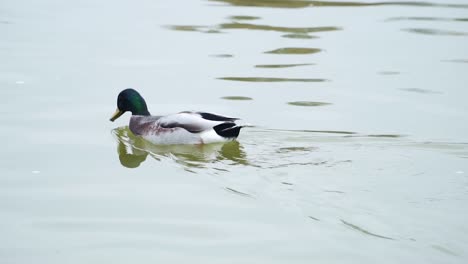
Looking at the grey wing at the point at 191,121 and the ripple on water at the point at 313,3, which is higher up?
the ripple on water at the point at 313,3

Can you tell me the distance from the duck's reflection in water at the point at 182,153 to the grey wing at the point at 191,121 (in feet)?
0.63

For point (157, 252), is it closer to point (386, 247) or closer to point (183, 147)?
point (386, 247)

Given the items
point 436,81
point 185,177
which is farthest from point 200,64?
point 185,177

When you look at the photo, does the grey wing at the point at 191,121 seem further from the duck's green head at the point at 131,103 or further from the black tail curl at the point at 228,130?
the duck's green head at the point at 131,103

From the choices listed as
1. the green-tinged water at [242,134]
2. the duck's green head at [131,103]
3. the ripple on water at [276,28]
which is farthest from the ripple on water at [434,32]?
the duck's green head at [131,103]

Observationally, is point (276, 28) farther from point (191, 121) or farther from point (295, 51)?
point (191, 121)

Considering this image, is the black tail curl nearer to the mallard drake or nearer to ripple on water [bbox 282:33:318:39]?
the mallard drake

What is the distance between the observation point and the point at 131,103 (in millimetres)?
10062

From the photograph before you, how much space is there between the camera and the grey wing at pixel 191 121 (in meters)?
9.45

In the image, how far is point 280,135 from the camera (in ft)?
30.9

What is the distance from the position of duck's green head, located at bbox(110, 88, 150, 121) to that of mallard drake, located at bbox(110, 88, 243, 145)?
0.19 m

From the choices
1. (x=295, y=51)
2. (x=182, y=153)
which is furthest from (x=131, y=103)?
(x=295, y=51)

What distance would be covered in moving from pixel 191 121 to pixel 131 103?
2.80 feet

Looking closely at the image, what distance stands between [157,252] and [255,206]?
1108 mm
